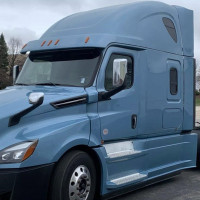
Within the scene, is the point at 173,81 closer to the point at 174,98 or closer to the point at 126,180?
the point at 174,98

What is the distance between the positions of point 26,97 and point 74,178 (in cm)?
123

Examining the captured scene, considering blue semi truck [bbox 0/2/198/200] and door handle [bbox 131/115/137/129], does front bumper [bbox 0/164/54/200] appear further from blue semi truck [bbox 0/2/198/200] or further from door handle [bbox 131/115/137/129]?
door handle [bbox 131/115/137/129]

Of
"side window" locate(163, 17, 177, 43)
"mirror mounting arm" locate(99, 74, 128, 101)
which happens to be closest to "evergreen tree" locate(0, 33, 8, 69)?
"side window" locate(163, 17, 177, 43)

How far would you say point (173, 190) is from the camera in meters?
6.85

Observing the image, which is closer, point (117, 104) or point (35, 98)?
point (35, 98)

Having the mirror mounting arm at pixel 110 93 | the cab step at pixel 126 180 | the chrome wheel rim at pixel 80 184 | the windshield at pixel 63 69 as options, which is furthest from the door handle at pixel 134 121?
the chrome wheel rim at pixel 80 184

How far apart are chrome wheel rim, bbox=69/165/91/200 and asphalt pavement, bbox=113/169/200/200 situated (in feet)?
4.15

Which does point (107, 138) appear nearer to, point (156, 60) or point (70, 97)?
point (70, 97)

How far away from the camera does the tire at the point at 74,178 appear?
4.62 metres

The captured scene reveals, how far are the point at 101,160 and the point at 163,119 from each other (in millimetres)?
1989

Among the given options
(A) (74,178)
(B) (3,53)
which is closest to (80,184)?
(A) (74,178)

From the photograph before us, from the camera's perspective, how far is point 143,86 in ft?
20.6

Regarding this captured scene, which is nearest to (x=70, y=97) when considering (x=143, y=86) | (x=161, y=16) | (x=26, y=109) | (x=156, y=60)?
(x=26, y=109)

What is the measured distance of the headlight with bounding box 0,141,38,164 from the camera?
4.21 metres
